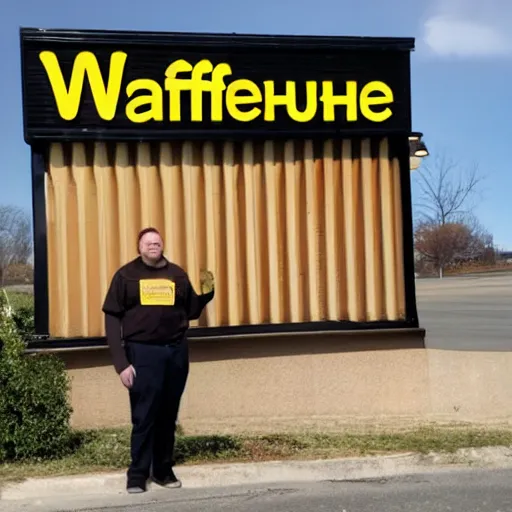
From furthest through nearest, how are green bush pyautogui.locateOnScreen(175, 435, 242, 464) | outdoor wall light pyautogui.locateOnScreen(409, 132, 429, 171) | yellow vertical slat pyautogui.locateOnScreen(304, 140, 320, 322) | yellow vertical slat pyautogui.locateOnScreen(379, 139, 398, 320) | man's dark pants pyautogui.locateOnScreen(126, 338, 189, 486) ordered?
outdoor wall light pyautogui.locateOnScreen(409, 132, 429, 171), yellow vertical slat pyautogui.locateOnScreen(379, 139, 398, 320), yellow vertical slat pyautogui.locateOnScreen(304, 140, 320, 322), green bush pyautogui.locateOnScreen(175, 435, 242, 464), man's dark pants pyautogui.locateOnScreen(126, 338, 189, 486)

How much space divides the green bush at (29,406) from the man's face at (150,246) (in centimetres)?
145

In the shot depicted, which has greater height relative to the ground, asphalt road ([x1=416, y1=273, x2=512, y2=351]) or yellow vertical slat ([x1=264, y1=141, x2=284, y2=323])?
yellow vertical slat ([x1=264, y1=141, x2=284, y2=323])

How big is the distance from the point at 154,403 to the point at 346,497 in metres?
1.50

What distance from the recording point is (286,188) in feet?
23.2

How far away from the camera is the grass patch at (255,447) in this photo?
522 centimetres

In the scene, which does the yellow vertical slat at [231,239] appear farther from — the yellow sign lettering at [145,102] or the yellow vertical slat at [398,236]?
the yellow vertical slat at [398,236]

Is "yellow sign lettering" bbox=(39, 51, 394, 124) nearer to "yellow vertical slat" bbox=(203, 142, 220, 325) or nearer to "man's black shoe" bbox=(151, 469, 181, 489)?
"yellow vertical slat" bbox=(203, 142, 220, 325)

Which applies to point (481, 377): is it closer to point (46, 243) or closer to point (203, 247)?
point (203, 247)

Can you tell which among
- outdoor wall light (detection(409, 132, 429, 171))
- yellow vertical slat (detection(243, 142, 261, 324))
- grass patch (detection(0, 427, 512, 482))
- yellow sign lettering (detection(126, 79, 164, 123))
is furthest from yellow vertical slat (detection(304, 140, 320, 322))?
outdoor wall light (detection(409, 132, 429, 171))

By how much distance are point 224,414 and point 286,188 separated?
2.43 metres

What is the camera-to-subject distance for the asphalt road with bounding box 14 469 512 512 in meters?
4.47

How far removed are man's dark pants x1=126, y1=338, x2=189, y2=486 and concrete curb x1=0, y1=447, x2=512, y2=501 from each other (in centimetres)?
19

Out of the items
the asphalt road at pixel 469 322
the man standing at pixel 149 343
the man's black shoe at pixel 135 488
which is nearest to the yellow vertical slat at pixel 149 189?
the man standing at pixel 149 343

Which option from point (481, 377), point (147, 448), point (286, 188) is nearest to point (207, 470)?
point (147, 448)
